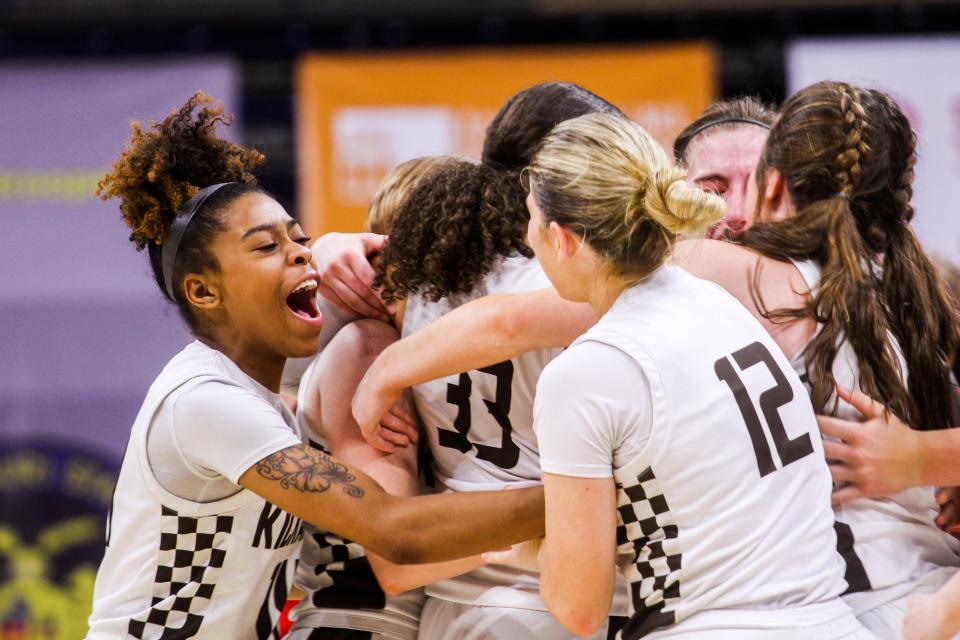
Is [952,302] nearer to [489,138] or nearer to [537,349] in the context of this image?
[537,349]

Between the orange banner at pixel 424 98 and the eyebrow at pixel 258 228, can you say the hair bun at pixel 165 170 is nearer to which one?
A: the eyebrow at pixel 258 228

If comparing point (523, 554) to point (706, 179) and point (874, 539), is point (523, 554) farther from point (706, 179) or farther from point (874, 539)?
point (706, 179)

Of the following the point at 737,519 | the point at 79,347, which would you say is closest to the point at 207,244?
the point at 737,519

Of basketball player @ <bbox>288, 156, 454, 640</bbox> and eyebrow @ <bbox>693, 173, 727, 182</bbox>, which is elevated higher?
eyebrow @ <bbox>693, 173, 727, 182</bbox>

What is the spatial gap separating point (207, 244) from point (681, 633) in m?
1.27

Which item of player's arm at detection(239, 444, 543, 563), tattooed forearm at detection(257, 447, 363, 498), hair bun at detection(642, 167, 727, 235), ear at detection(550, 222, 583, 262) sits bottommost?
player's arm at detection(239, 444, 543, 563)

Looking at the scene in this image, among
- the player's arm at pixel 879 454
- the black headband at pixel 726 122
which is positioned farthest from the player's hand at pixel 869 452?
the black headband at pixel 726 122

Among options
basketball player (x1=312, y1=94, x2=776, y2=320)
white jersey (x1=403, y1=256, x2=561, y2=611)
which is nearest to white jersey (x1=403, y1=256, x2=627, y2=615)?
white jersey (x1=403, y1=256, x2=561, y2=611)

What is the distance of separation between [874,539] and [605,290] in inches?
29.7

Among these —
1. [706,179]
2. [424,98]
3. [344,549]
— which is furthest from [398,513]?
[424,98]

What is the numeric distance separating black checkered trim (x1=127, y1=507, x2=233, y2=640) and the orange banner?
4130mm

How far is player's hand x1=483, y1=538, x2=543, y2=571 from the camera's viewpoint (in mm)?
2221

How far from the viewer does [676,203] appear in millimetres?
1939

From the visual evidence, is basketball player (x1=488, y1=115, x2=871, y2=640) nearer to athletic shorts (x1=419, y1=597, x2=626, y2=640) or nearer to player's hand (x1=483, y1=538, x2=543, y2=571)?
player's hand (x1=483, y1=538, x2=543, y2=571)
